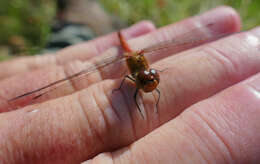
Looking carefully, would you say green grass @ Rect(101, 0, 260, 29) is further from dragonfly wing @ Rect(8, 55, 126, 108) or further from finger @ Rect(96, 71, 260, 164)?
finger @ Rect(96, 71, 260, 164)

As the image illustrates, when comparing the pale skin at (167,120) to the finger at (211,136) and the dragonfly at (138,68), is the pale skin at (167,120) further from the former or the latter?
the dragonfly at (138,68)

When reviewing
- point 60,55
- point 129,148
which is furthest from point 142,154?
point 60,55

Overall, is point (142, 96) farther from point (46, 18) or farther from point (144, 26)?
point (46, 18)

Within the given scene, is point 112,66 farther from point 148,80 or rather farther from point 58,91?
point 148,80

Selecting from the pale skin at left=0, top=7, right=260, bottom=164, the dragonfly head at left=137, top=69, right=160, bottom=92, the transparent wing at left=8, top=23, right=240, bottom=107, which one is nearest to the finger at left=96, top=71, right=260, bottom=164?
the pale skin at left=0, top=7, right=260, bottom=164

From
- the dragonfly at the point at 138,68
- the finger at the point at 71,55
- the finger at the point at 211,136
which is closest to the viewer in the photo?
the finger at the point at 211,136

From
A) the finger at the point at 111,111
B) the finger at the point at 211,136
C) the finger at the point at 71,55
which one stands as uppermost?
the finger at the point at 71,55

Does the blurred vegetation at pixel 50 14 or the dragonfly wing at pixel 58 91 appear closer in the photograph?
the dragonfly wing at pixel 58 91

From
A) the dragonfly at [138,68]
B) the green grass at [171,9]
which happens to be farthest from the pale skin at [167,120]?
the green grass at [171,9]
